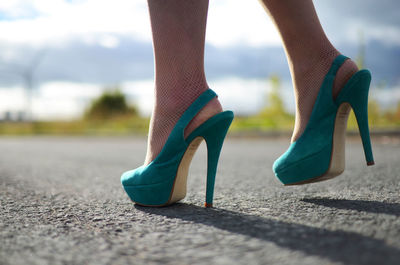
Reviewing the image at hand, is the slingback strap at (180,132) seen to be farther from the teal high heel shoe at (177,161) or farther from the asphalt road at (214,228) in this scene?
the asphalt road at (214,228)

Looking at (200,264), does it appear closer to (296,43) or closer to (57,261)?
(57,261)

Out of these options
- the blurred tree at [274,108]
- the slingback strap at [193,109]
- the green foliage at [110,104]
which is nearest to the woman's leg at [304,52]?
the slingback strap at [193,109]

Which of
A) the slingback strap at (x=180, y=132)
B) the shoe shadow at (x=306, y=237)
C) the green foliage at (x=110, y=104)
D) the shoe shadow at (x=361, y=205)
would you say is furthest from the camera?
the green foliage at (x=110, y=104)

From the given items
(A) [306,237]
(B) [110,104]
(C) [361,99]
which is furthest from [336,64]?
(B) [110,104]

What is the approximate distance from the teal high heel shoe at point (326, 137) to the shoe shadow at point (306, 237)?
319 millimetres

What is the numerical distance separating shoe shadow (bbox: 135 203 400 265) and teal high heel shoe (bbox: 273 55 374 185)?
0.32m

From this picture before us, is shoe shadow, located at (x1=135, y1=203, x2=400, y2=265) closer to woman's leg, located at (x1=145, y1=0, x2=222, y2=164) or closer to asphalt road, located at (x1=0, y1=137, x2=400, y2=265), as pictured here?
asphalt road, located at (x1=0, y1=137, x2=400, y2=265)

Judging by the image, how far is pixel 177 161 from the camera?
1.25 m

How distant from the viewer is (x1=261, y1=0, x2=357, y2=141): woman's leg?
135 cm

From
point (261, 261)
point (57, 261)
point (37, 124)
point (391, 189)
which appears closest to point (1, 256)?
point (57, 261)

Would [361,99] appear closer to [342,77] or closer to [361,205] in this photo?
[342,77]

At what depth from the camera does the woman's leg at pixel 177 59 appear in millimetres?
1286

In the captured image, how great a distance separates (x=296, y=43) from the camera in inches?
55.7

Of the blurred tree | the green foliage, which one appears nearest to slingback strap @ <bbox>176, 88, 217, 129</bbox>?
the blurred tree
